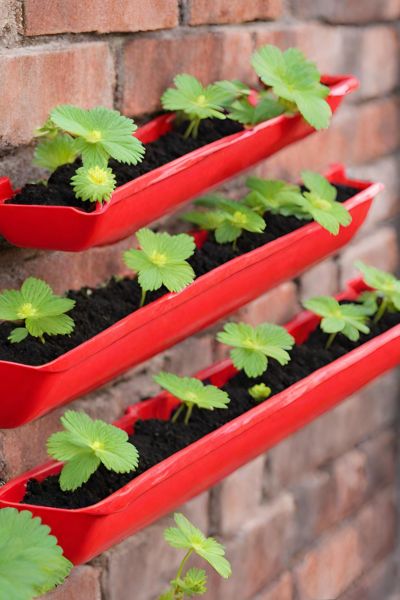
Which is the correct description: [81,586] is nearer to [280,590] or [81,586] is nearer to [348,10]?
[280,590]

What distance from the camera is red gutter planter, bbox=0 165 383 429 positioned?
0.81 m

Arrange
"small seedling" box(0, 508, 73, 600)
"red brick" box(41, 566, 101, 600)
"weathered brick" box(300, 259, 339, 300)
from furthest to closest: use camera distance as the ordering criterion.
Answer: "weathered brick" box(300, 259, 339, 300) < "red brick" box(41, 566, 101, 600) < "small seedling" box(0, 508, 73, 600)

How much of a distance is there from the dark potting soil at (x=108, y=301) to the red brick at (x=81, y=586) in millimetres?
Answer: 265

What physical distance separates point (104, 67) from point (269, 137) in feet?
0.49

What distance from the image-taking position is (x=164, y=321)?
0.90 m

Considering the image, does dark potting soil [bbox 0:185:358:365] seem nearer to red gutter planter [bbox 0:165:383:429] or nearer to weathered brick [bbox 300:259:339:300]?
red gutter planter [bbox 0:165:383:429]

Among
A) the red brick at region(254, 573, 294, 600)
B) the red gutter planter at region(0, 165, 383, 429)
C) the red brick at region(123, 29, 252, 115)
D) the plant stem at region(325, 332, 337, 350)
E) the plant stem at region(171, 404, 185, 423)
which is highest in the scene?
the red brick at region(123, 29, 252, 115)

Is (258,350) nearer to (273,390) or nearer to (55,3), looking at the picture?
(273,390)

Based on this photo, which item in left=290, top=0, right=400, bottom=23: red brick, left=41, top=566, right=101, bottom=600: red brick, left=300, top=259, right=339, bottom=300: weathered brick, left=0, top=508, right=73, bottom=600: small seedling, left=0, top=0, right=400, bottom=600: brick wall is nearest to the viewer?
left=0, top=508, right=73, bottom=600: small seedling

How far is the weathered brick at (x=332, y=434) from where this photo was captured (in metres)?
1.35

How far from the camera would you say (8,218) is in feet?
2.73

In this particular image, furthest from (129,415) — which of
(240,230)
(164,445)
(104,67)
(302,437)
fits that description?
(302,437)

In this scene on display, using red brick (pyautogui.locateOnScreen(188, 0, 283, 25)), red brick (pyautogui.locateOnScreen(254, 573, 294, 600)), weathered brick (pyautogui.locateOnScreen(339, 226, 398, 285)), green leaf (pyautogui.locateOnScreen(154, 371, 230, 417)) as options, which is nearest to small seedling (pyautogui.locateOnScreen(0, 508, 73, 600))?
green leaf (pyautogui.locateOnScreen(154, 371, 230, 417))

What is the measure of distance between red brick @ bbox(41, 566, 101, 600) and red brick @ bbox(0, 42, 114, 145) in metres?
0.39
